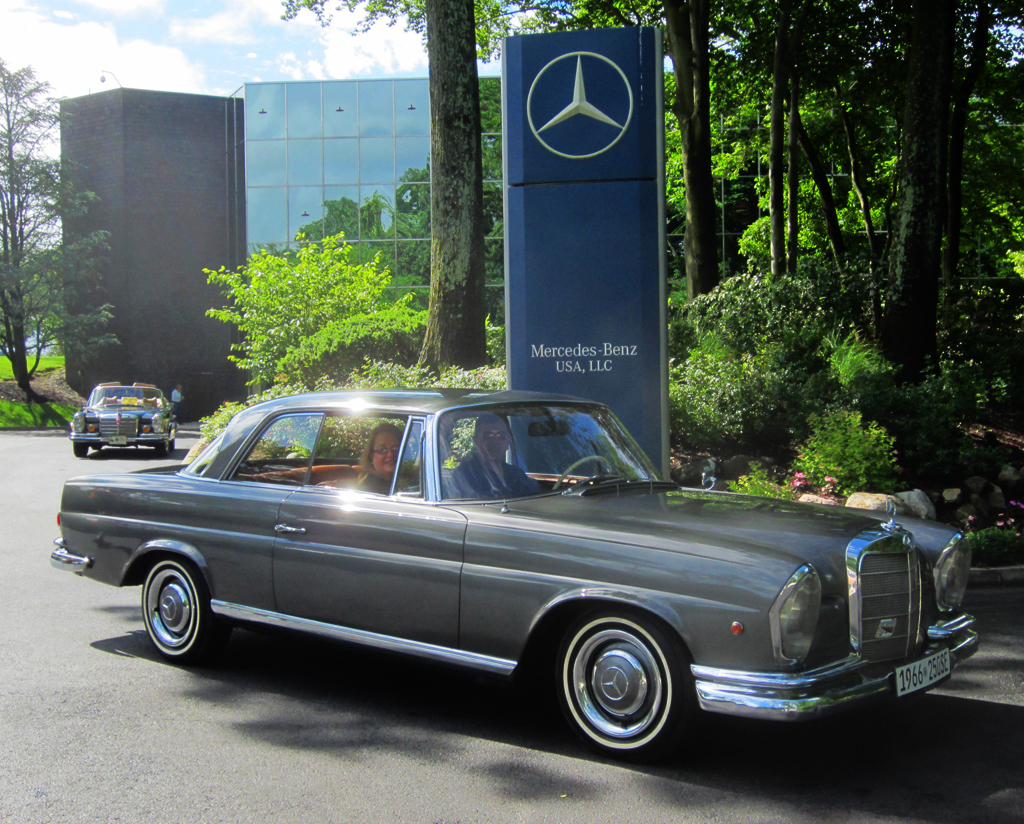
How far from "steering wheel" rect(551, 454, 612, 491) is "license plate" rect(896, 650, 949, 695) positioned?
1730 mm

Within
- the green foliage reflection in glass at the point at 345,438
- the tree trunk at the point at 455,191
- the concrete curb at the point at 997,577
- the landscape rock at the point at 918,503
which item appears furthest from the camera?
the tree trunk at the point at 455,191

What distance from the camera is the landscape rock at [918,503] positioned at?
8.86 metres

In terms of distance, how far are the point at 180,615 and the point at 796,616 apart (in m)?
3.56

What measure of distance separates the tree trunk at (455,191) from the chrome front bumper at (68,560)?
7.58 metres

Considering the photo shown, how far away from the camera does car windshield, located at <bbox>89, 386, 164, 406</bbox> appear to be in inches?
903

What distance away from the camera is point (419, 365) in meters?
13.4

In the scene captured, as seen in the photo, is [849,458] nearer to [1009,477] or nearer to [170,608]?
[1009,477]

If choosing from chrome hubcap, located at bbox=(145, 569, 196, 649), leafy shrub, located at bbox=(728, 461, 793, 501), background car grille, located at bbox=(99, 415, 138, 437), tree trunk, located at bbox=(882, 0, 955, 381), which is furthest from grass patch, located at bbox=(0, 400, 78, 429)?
chrome hubcap, located at bbox=(145, 569, 196, 649)

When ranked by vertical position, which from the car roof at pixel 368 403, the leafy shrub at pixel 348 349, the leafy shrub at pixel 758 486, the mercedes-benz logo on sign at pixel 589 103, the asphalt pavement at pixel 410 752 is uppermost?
the mercedes-benz logo on sign at pixel 589 103

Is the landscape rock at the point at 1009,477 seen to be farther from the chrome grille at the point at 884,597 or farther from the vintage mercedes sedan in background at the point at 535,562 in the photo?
the chrome grille at the point at 884,597

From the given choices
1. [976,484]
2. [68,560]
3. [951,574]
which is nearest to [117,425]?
[68,560]

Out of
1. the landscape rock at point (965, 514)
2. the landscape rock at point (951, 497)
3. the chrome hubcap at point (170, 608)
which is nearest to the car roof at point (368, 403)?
the chrome hubcap at point (170, 608)

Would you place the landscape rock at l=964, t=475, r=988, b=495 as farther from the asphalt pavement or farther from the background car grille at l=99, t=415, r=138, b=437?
the background car grille at l=99, t=415, r=138, b=437

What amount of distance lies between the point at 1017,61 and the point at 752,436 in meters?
16.8
